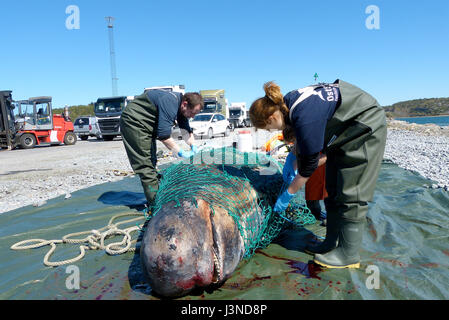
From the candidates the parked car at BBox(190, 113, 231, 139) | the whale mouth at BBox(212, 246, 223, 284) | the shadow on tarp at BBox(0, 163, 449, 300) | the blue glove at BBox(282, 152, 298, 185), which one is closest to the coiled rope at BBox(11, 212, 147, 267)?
the shadow on tarp at BBox(0, 163, 449, 300)

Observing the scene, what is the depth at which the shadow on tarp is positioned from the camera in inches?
82.1

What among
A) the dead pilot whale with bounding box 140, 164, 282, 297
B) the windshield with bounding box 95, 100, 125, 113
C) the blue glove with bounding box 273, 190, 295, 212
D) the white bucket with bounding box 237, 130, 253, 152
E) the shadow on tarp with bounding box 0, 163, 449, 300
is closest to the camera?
the dead pilot whale with bounding box 140, 164, 282, 297

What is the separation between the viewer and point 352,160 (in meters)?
2.29

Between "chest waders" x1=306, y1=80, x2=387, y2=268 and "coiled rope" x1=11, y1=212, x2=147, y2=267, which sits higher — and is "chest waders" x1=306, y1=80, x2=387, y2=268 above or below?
above

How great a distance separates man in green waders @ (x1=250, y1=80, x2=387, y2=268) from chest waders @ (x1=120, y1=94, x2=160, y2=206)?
5.96 feet

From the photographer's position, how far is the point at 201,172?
8.68 ft

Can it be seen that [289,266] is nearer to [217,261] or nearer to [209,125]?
[217,261]

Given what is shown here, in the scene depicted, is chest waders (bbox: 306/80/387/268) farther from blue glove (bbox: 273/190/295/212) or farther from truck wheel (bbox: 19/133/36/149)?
truck wheel (bbox: 19/133/36/149)

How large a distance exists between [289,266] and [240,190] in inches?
28.7

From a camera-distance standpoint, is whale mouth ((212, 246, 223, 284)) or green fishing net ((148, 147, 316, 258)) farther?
green fishing net ((148, 147, 316, 258))

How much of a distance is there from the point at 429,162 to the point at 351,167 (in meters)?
5.44

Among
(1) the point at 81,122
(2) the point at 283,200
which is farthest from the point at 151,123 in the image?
(1) the point at 81,122

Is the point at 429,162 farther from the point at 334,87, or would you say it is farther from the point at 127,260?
the point at 127,260
